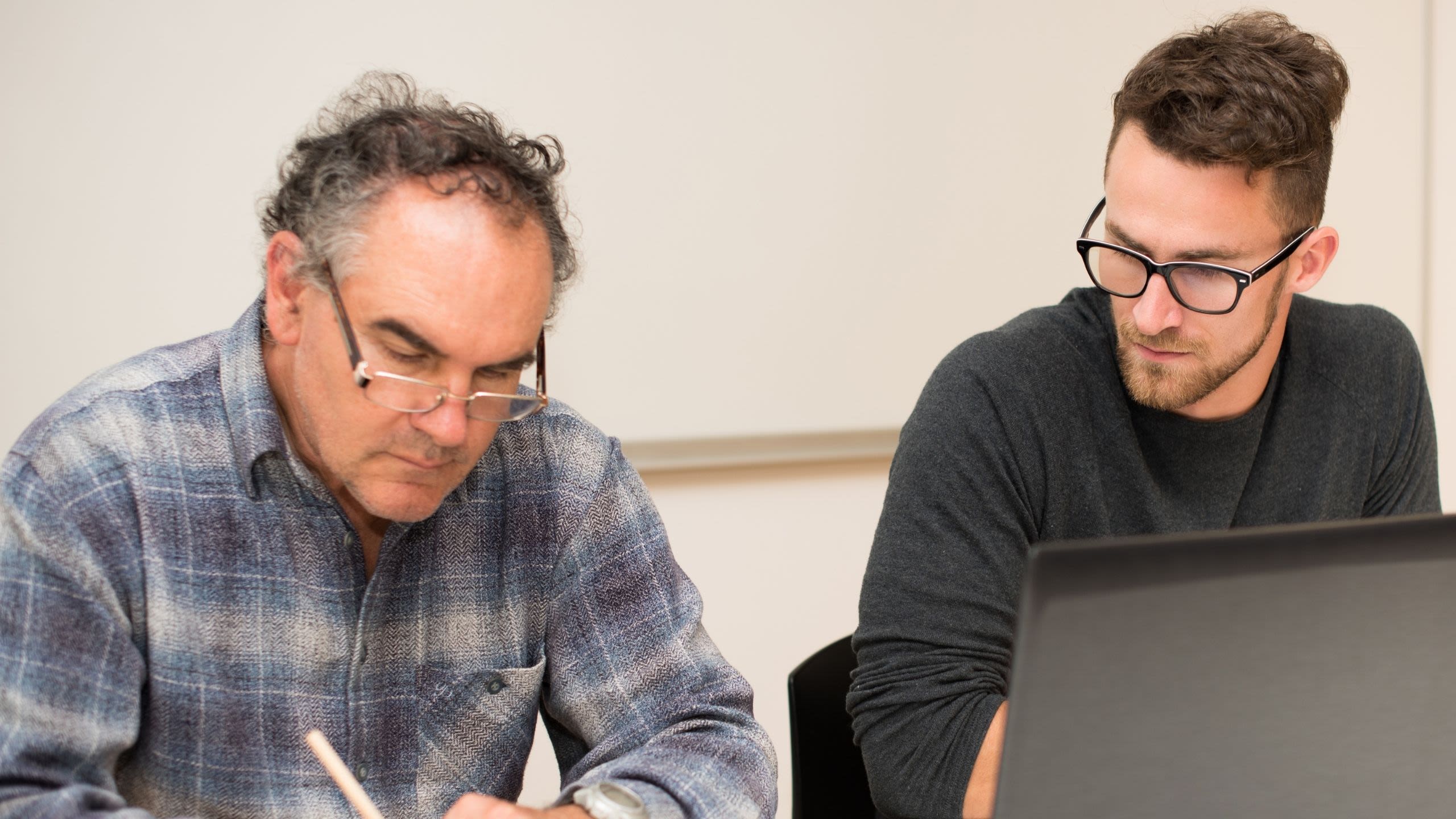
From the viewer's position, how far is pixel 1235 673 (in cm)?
63

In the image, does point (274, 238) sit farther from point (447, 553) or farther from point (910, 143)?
point (910, 143)

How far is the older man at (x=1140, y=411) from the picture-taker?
122 centimetres

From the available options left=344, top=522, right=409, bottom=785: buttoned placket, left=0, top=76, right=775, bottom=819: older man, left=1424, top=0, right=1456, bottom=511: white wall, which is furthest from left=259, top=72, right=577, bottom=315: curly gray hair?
left=1424, top=0, right=1456, bottom=511: white wall

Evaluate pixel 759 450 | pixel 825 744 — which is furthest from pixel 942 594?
pixel 759 450

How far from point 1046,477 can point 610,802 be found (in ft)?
2.02

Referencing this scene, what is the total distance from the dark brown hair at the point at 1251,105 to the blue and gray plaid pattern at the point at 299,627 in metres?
0.70

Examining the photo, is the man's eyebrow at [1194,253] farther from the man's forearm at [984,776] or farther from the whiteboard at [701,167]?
the whiteboard at [701,167]

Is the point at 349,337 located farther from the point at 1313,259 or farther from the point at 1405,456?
the point at 1405,456

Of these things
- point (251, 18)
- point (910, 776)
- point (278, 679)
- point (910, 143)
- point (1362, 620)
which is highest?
point (251, 18)

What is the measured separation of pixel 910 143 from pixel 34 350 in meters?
1.54

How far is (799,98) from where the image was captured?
7.28ft

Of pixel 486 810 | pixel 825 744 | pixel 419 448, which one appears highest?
pixel 419 448

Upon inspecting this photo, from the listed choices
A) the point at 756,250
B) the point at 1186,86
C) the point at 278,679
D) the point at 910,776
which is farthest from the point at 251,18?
the point at 910,776

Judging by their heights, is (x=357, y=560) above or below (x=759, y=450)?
above
